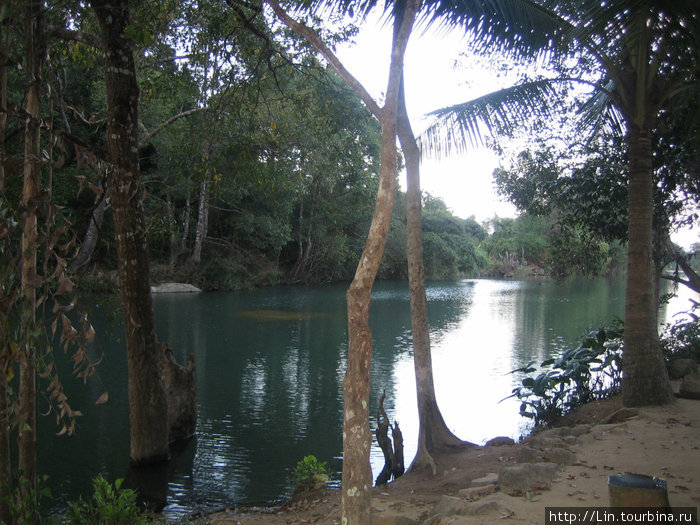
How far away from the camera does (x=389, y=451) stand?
709 centimetres

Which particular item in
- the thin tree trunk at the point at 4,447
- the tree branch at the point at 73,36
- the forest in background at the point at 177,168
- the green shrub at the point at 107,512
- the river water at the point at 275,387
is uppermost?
the tree branch at the point at 73,36

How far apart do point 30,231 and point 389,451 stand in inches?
186

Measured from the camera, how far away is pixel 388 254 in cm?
3941

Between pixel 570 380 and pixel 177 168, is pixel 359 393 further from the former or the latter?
pixel 177 168

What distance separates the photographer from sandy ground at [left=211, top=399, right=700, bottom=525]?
14.3ft

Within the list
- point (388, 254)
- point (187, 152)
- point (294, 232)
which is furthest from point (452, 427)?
point (388, 254)

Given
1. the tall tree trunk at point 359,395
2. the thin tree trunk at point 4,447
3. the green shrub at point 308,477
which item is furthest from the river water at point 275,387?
the tall tree trunk at point 359,395

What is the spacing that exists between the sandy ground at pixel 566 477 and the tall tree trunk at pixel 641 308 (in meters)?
0.26

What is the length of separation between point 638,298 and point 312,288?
2724 centimetres

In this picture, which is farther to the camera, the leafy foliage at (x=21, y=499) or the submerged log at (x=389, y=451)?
the submerged log at (x=389, y=451)

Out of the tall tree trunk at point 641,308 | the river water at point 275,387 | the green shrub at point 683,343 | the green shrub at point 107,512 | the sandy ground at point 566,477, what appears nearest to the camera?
the green shrub at point 107,512

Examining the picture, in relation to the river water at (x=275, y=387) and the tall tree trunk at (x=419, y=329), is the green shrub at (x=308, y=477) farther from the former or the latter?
the tall tree trunk at (x=419, y=329)

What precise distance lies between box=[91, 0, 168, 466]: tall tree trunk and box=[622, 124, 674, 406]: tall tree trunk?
5340 mm

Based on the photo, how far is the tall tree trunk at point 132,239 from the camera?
659 cm
